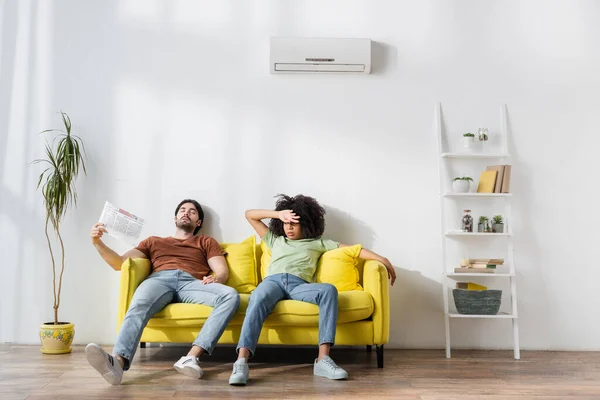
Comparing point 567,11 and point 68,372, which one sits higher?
point 567,11

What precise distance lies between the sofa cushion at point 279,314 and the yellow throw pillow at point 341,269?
29 cm

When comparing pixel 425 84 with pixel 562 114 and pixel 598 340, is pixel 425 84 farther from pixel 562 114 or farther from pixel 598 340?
pixel 598 340

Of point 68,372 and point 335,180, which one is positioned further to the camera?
point 335,180

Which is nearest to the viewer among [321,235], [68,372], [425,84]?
[68,372]

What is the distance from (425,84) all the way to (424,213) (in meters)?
0.93

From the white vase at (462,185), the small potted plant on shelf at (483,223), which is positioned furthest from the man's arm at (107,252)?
the small potted plant on shelf at (483,223)

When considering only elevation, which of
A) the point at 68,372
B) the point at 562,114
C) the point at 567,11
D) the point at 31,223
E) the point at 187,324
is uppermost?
the point at 567,11

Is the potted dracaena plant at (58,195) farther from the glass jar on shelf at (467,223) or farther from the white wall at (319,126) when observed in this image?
the glass jar on shelf at (467,223)

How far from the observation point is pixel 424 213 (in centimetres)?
427

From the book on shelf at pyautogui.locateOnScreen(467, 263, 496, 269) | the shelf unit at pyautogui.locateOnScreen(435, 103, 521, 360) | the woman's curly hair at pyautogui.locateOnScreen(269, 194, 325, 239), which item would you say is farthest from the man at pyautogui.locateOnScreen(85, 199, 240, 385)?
the book on shelf at pyautogui.locateOnScreen(467, 263, 496, 269)

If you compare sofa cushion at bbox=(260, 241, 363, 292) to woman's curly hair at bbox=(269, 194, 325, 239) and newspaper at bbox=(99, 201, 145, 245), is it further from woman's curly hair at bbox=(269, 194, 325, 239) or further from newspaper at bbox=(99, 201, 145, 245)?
newspaper at bbox=(99, 201, 145, 245)

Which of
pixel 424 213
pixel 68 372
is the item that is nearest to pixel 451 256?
pixel 424 213

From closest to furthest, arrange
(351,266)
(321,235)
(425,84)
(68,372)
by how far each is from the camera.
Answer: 1. (68,372)
2. (351,266)
3. (321,235)
4. (425,84)

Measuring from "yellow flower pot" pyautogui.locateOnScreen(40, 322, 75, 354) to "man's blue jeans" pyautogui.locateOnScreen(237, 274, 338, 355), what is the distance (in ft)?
4.41
